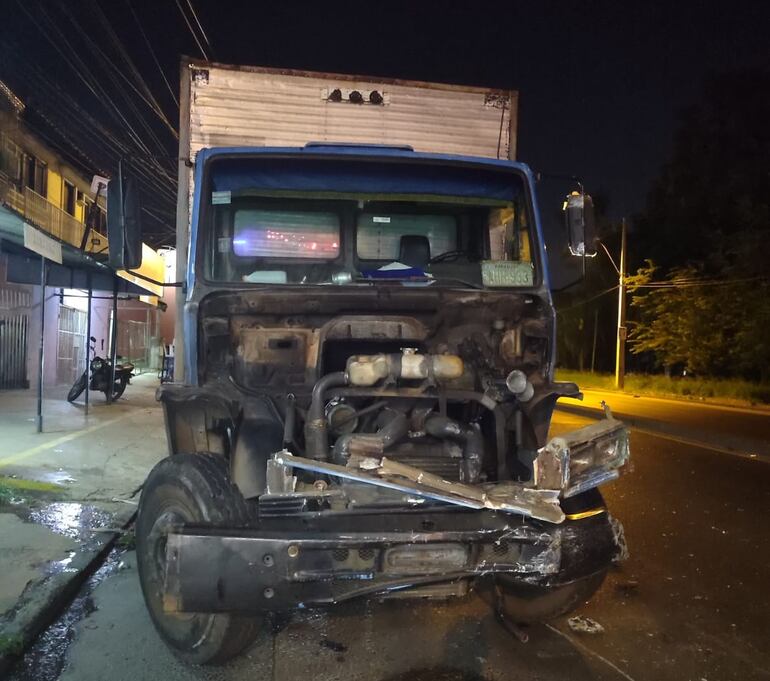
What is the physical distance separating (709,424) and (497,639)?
14.7m

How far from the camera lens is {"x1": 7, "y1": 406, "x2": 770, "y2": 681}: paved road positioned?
3.87m

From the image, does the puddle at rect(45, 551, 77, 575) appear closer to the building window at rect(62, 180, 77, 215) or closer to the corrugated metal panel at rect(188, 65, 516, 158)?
Result: the corrugated metal panel at rect(188, 65, 516, 158)

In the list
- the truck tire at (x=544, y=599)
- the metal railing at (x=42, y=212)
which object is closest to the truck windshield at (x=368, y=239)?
the truck tire at (x=544, y=599)

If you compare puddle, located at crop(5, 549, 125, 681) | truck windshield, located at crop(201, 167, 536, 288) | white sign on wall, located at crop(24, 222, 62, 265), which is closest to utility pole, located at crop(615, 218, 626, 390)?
Result: white sign on wall, located at crop(24, 222, 62, 265)

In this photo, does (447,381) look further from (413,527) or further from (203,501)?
(203,501)

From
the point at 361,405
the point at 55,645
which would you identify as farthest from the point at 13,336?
the point at 361,405

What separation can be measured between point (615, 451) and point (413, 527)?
3.78 ft

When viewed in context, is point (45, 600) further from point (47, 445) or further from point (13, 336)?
point (13, 336)

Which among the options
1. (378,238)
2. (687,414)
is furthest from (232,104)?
(687,414)

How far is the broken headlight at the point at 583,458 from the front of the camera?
3391 millimetres

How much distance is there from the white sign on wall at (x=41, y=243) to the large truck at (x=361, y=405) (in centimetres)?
417

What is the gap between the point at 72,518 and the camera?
650 centimetres

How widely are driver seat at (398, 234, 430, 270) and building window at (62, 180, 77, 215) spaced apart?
2317cm

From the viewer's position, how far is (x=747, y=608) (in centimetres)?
496
